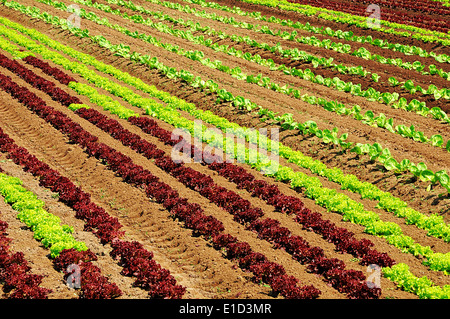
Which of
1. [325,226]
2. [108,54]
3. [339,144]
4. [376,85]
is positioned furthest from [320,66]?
[325,226]

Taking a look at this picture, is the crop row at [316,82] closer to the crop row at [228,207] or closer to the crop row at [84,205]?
the crop row at [228,207]

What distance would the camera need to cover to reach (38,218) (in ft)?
35.3

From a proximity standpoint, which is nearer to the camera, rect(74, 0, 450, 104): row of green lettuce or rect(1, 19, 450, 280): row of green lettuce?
rect(1, 19, 450, 280): row of green lettuce

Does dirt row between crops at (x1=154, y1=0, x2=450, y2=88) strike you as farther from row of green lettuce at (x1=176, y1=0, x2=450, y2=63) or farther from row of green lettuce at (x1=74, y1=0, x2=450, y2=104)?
row of green lettuce at (x1=74, y1=0, x2=450, y2=104)

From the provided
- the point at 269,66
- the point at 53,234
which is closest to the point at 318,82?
the point at 269,66

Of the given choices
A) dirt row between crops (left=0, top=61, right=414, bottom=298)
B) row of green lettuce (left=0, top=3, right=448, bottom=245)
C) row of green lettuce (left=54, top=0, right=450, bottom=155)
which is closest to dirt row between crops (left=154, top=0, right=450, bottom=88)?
row of green lettuce (left=54, top=0, right=450, bottom=155)

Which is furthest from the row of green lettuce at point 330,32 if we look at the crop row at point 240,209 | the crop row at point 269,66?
the crop row at point 240,209

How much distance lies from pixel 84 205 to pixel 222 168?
479 centimetres

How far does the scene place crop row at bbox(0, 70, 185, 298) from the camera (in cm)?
925

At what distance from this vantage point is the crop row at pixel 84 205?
925cm

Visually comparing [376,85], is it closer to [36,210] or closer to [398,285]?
[398,285]

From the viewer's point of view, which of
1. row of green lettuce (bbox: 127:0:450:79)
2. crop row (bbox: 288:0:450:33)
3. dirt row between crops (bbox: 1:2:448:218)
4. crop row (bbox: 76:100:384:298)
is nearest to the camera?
crop row (bbox: 76:100:384:298)

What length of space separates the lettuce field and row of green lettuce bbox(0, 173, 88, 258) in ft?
0.14

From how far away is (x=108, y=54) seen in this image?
26.8m
